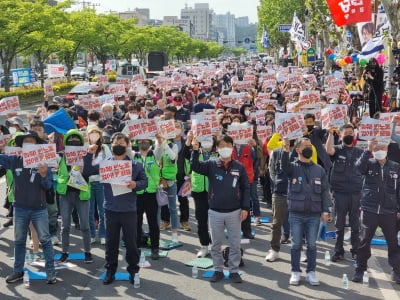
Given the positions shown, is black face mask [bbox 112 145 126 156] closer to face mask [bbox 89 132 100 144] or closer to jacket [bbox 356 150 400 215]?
face mask [bbox 89 132 100 144]

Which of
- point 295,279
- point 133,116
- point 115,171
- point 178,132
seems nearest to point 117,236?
point 115,171

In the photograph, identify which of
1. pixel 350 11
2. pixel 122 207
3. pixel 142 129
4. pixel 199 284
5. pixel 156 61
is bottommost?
pixel 199 284

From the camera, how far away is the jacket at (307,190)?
7.27 m

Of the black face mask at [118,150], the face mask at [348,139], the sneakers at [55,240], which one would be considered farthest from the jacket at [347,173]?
the sneakers at [55,240]

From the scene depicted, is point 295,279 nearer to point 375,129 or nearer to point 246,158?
point 375,129

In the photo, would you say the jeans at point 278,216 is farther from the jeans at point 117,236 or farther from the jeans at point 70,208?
the jeans at point 70,208

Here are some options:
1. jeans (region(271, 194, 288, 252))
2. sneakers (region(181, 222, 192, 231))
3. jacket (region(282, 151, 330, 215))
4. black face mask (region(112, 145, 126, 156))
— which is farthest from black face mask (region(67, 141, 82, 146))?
jacket (region(282, 151, 330, 215))

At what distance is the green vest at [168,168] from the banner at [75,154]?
147 cm

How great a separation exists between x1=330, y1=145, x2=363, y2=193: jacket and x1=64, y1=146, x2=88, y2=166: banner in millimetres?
3389

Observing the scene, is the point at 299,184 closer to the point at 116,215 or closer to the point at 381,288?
the point at 381,288

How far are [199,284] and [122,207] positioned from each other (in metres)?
1.37

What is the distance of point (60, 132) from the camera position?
10.0 metres

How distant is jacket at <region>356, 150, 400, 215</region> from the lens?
7.25 m

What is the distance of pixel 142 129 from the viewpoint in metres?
8.50
